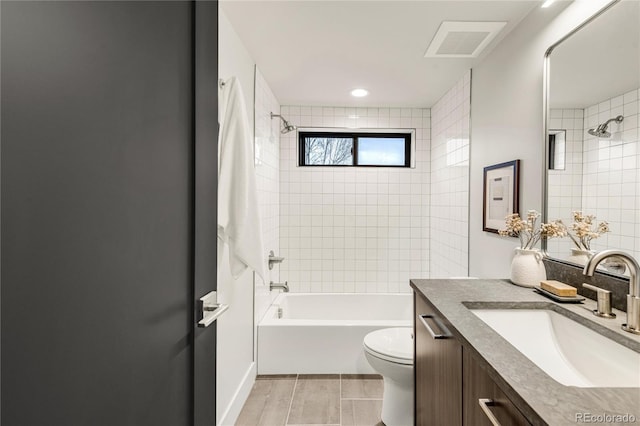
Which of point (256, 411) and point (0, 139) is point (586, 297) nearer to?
point (0, 139)

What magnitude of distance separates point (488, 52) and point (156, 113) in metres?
2.18

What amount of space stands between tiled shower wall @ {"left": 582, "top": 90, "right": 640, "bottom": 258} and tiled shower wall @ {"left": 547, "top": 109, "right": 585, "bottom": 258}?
44mm

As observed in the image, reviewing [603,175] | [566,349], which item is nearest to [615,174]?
[603,175]

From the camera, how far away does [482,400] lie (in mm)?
820

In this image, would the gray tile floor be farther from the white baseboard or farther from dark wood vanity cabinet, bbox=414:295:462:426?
dark wood vanity cabinet, bbox=414:295:462:426

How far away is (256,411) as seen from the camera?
83.9 inches

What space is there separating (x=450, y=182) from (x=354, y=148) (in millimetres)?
1095

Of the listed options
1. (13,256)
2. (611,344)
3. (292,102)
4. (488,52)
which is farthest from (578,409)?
(292,102)

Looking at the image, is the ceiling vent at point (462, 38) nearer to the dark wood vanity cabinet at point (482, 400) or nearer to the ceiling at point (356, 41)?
the ceiling at point (356, 41)

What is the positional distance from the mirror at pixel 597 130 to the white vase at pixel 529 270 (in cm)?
12

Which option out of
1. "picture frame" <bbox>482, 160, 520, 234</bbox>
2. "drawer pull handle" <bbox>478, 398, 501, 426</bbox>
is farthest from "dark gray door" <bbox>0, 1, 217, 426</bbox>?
"picture frame" <bbox>482, 160, 520, 234</bbox>

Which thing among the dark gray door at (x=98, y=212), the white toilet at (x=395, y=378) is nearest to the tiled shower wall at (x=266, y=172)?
the white toilet at (x=395, y=378)

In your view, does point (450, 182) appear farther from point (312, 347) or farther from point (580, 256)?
point (312, 347)

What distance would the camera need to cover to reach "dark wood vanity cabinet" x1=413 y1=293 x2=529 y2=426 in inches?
31.1
